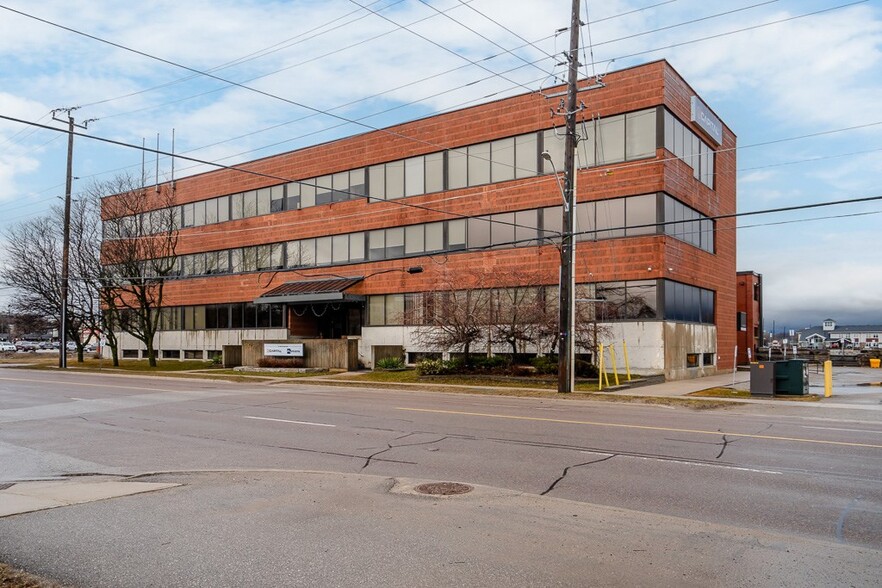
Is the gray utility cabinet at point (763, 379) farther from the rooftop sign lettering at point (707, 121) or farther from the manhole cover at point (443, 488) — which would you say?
the manhole cover at point (443, 488)

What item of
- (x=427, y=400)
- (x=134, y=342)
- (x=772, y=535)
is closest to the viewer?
(x=772, y=535)

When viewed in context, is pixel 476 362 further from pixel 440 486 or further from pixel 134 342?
pixel 134 342

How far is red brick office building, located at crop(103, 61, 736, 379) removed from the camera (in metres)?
31.2

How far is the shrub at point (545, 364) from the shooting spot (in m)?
28.8

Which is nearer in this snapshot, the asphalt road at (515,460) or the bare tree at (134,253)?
the asphalt road at (515,460)

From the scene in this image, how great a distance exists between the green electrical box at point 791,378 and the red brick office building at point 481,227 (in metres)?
7.24

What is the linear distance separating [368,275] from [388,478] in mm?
32713

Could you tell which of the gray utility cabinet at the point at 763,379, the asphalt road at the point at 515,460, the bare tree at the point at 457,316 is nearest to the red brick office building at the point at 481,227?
the bare tree at the point at 457,316

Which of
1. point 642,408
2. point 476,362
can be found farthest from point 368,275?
point 642,408

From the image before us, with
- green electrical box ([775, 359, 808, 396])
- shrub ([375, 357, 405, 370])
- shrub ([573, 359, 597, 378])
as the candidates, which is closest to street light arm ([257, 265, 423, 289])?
shrub ([375, 357, 405, 370])

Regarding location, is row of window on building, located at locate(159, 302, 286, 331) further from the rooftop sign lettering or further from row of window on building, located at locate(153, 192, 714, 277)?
the rooftop sign lettering

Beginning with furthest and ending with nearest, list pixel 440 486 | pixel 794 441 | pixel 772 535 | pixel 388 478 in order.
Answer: pixel 794 441 < pixel 388 478 < pixel 440 486 < pixel 772 535

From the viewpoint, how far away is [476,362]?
103ft

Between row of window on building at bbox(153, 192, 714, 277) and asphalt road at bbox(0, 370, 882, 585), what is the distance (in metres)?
10.0
